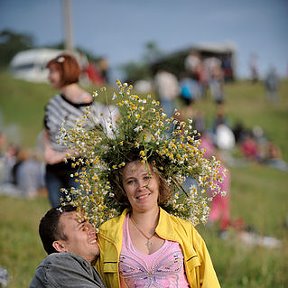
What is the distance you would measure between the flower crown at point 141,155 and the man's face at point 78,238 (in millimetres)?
99

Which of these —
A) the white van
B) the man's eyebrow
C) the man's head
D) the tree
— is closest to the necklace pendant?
the man's head

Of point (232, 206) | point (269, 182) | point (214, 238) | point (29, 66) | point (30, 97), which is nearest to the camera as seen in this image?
point (214, 238)

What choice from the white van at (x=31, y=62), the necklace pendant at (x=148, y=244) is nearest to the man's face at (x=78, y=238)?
the necklace pendant at (x=148, y=244)

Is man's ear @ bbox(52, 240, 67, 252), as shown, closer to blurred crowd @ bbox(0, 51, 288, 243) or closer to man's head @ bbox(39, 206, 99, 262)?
man's head @ bbox(39, 206, 99, 262)

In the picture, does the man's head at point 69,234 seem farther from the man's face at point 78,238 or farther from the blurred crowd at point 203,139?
the blurred crowd at point 203,139

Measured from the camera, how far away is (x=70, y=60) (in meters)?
5.10

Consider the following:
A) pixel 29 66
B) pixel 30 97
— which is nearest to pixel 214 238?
pixel 30 97

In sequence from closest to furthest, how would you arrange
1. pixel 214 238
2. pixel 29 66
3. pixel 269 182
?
pixel 214 238 → pixel 269 182 → pixel 29 66

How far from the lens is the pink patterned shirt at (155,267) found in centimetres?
343

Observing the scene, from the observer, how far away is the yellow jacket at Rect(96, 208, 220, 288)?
11.4 feet

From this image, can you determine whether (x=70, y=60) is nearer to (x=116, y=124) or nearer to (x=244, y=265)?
(x=116, y=124)

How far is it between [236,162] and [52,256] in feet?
49.9

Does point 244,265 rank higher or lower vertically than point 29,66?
higher

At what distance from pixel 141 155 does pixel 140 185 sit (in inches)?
6.7
